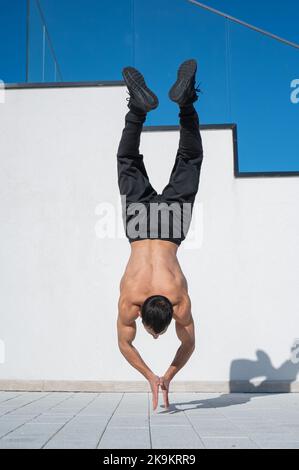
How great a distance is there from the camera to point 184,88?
3455mm

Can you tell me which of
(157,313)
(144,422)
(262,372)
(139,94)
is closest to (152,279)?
(157,313)

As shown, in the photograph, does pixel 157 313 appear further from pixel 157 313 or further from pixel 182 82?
pixel 182 82

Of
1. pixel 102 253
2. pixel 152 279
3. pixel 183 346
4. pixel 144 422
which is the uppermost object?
pixel 102 253

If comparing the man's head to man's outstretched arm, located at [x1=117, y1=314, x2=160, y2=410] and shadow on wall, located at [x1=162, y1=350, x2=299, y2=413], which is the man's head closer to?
man's outstretched arm, located at [x1=117, y1=314, x2=160, y2=410]

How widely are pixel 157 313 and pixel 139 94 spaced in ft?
5.48

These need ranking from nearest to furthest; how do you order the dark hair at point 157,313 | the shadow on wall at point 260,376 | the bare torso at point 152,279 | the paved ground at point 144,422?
the paved ground at point 144,422
the dark hair at point 157,313
the bare torso at point 152,279
the shadow on wall at point 260,376

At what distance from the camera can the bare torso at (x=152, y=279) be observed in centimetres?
324

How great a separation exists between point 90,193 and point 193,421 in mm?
3155

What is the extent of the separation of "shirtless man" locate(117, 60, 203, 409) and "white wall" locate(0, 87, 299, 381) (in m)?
1.71

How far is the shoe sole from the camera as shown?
11.4 ft

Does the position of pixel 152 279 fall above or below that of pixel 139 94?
below

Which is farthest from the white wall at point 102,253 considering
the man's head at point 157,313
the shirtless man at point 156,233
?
the man's head at point 157,313

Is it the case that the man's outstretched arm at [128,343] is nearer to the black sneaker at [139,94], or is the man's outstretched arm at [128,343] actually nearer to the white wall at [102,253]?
the black sneaker at [139,94]

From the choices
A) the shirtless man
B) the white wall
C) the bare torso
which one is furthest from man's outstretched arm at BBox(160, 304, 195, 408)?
the white wall
